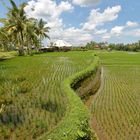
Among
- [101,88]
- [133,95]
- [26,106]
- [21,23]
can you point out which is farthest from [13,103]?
[21,23]

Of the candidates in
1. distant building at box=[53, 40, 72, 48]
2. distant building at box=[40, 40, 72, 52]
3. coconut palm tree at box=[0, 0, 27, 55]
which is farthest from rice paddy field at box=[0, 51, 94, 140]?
distant building at box=[53, 40, 72, 48]

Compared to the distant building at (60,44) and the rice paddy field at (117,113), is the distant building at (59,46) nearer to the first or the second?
the distant building at (60,44)

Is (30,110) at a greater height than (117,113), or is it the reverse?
(30,110)

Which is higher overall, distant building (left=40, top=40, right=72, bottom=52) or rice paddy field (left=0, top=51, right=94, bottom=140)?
rice paddy field (left=0, top=51, right=94, bottom=140)

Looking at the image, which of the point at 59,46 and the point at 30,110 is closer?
the point at 30,110

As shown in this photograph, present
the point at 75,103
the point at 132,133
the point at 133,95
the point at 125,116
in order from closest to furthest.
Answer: the point at 75,103 → the point at 132,133 → the point at 125,116 → the point at 133,95

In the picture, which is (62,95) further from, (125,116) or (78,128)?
(78,128)

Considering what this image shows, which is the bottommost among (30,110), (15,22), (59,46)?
(59,46)

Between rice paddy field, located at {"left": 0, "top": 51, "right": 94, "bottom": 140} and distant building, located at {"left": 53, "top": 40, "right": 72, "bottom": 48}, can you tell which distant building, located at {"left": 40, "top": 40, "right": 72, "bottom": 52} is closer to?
distant building, located at {"left": 53, "top": 40, "right": 72, "bottom": 48}

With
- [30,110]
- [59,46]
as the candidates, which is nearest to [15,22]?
[59,46]

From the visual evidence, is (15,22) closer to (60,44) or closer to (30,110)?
(60,44)

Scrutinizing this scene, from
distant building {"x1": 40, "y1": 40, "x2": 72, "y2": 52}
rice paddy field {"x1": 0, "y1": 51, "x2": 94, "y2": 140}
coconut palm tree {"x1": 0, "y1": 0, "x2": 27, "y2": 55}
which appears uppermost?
coconut palm tree {"x1": 0, "y1": 0, "x2": 27, "y2": 55}
